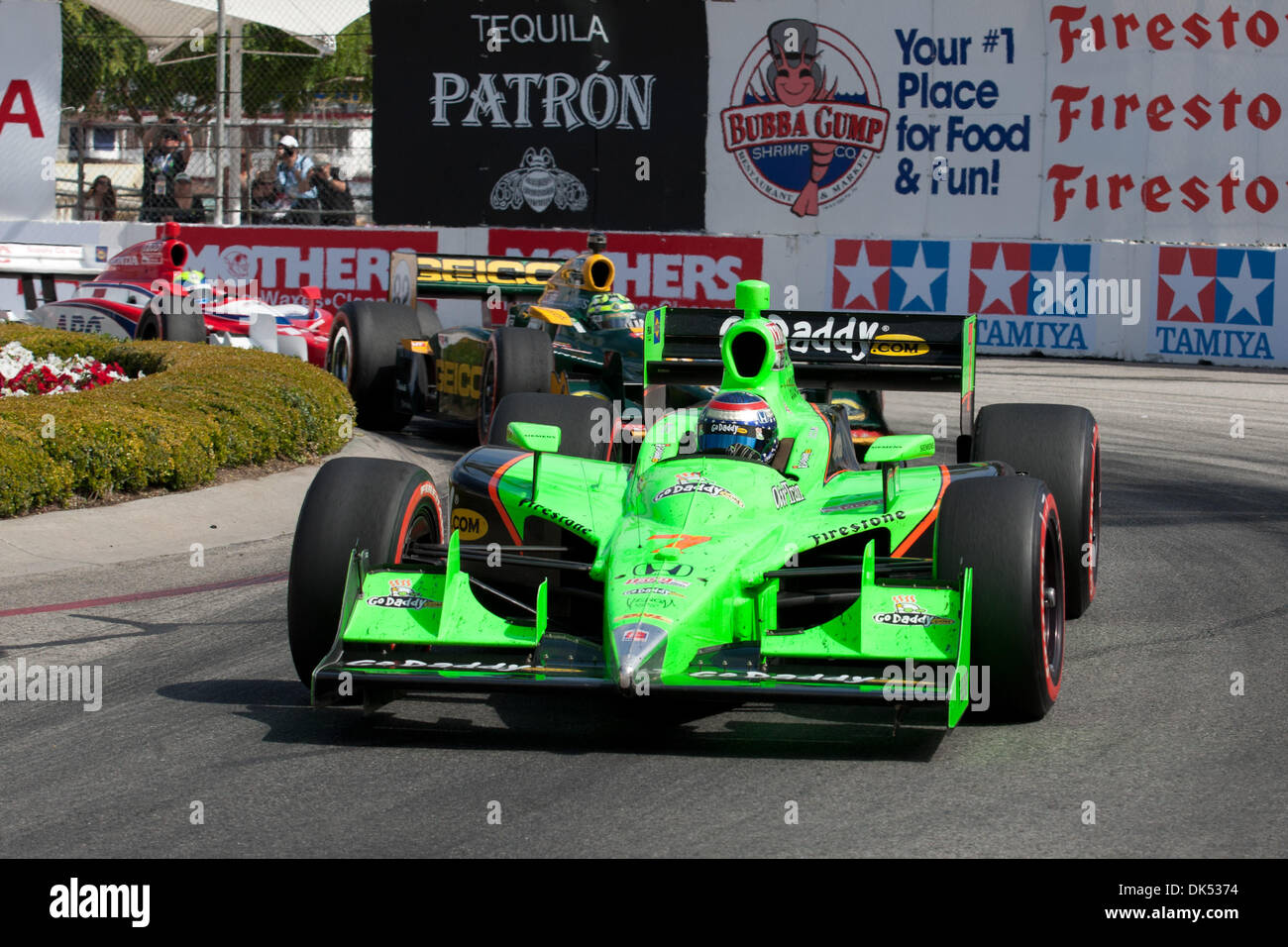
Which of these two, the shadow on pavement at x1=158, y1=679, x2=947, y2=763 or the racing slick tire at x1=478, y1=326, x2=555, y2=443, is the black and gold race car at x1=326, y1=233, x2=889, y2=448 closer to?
the racing slick tire at x1=478, y1=326, x2=555, y2=443

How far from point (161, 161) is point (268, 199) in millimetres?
1520

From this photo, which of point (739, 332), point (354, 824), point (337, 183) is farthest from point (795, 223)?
point (354, 824)

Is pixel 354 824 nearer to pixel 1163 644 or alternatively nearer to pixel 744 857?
pixel 744 857

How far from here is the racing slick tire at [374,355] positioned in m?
14.7

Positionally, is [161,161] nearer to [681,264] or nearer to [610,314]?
[681,264]

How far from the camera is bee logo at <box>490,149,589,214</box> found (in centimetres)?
2133

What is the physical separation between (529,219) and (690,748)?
16.3m

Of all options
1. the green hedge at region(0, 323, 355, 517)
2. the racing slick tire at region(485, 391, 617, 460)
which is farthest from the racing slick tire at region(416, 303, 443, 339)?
the racing slick tire at region(485, 391, 617, 460)

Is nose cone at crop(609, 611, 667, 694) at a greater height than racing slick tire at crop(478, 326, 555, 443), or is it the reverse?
racing slick tire at crop(478, 326, 555, 443)

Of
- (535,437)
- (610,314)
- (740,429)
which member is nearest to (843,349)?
(740,429)

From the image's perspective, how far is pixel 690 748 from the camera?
5777mm

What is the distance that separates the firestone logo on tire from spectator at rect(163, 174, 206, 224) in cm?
684

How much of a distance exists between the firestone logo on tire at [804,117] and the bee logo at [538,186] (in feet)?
6.81

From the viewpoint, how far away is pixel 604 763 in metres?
5.60
